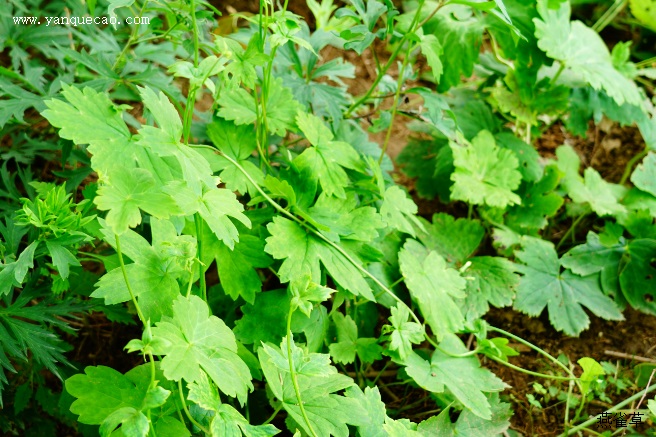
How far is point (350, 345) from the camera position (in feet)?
5.74

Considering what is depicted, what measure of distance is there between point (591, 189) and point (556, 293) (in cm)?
54

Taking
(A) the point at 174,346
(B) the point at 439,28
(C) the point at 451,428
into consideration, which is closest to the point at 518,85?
(B) the point at 439,28

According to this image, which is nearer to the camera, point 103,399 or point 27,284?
point 103,399

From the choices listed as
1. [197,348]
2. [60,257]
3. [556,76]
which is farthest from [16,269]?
[556,76]

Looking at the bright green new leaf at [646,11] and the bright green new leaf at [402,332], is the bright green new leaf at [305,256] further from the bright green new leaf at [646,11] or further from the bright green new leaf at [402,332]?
the bright green new leaf at [646,11]

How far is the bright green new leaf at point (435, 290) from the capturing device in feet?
5.76

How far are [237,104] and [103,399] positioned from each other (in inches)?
38.2

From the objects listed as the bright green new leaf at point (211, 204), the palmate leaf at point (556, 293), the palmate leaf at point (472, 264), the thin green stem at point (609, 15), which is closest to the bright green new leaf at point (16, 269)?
the bright green new leaf at point (211, 204)

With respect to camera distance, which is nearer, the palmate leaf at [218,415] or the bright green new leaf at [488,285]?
the palmate leaf at [218,415]

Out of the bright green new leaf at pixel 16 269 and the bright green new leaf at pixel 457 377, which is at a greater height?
the bright green new leaf at pixel 16 269

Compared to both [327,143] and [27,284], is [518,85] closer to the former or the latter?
[327,143]

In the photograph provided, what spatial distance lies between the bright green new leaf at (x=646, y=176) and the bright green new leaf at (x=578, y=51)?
278 mm

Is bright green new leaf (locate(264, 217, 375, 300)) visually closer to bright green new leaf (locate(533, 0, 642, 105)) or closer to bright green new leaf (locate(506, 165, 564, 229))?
bright green new leaf (locate(506, 165, 564, 229))

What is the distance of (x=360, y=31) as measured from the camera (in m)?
1.78
